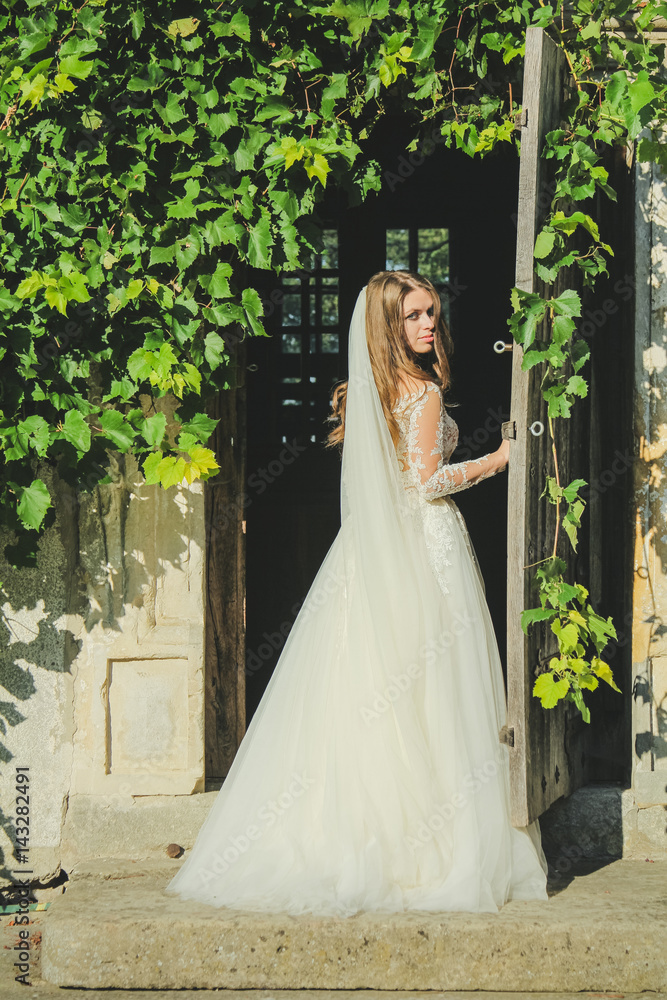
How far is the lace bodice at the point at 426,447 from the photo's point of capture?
124 inches

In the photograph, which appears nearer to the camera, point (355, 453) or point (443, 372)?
point (355, 453)

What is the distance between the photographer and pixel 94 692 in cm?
361

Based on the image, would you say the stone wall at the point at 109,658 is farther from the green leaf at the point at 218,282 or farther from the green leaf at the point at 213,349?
the green leaf at the point at 218,282

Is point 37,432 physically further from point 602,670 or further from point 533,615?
point 602,670

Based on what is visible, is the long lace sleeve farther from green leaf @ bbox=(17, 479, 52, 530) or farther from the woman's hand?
green leaf @ bbox=(17, 479, 52, 530)

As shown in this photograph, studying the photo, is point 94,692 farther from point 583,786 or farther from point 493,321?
point 493,321

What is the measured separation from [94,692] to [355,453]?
4.87ft

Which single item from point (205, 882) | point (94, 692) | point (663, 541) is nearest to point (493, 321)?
point (663, 541)

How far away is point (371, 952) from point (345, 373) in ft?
10.9
